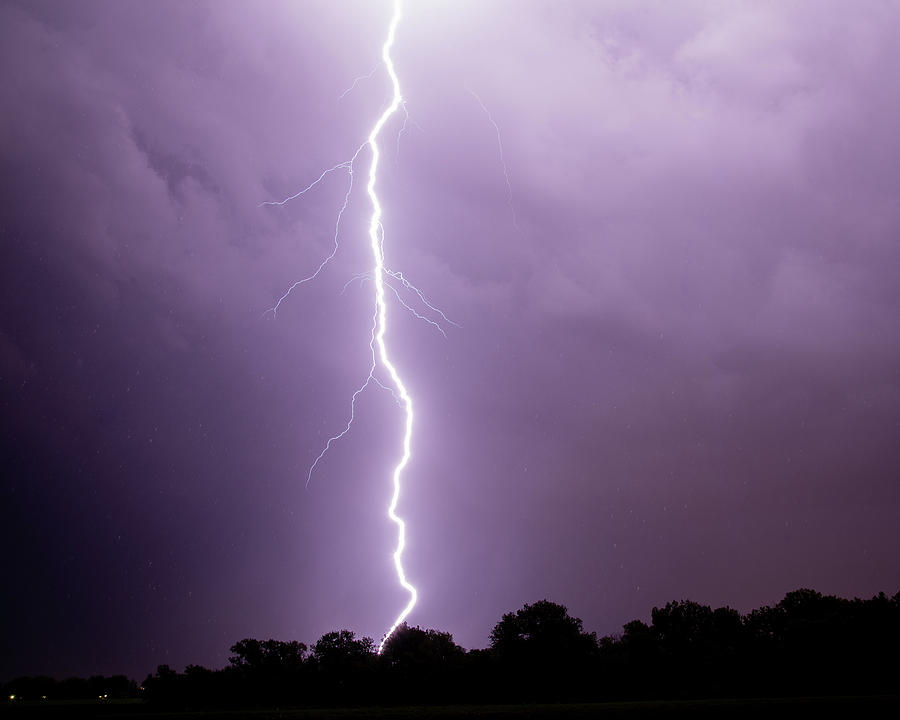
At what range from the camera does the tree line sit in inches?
1178

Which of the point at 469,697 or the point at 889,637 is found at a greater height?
the point at 889,637

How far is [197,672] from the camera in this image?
3978 cm

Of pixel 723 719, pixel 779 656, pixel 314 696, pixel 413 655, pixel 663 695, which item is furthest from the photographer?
pixel 413 655

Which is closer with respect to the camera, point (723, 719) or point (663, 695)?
point (723, 719)

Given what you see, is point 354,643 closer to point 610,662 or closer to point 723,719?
point 610,662

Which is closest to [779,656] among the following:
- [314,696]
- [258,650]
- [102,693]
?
[314,696]

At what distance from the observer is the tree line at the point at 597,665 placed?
2992 centimetres

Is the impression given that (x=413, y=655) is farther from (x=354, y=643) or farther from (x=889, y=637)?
(x=889, y=637)

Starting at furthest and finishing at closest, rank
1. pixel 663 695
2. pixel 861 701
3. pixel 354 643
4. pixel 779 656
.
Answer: pixel 354 643 < pixel 779 656 < pixel 663 695 < pixel 861 701

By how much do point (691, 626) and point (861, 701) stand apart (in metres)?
27.9

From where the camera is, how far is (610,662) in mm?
33719

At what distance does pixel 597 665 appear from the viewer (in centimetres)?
3366

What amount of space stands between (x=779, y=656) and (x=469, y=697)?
15400 mm

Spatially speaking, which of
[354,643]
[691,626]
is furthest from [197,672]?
[691,626]
